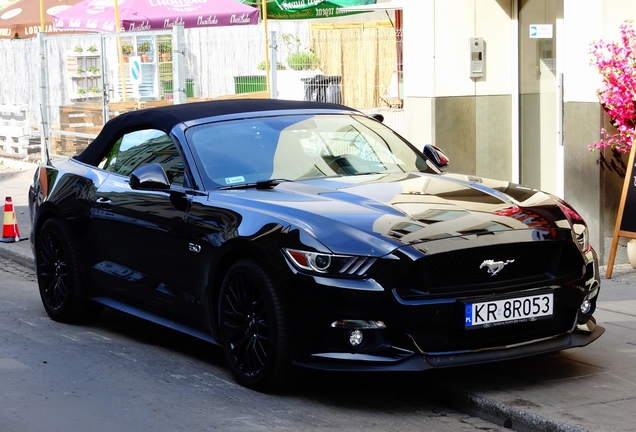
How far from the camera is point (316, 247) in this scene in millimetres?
5613

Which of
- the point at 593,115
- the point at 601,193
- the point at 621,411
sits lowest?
the point at 621,411

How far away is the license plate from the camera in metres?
5.58

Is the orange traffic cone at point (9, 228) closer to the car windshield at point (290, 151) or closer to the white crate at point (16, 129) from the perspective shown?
the car windshield at point (290, 151)

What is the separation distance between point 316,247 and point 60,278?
10.4 ft

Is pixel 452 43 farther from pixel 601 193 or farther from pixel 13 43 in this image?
pixel 13 43

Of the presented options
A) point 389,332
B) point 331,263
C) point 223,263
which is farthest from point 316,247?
point 223,263

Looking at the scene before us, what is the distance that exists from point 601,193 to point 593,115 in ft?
2.27

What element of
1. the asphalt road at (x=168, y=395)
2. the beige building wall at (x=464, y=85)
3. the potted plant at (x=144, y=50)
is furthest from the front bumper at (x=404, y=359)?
the potted plant at (x=144, y=50)

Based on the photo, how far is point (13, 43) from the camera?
23.1 meters

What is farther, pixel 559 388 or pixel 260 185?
pixel 260 185

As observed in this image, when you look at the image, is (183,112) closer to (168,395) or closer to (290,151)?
(290,151)

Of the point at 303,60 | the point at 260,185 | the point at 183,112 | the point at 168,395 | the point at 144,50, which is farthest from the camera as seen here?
the point at 303,60

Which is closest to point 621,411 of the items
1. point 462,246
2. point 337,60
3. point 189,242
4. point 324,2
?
point 462,246

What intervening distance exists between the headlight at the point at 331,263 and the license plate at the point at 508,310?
1.83 ft
